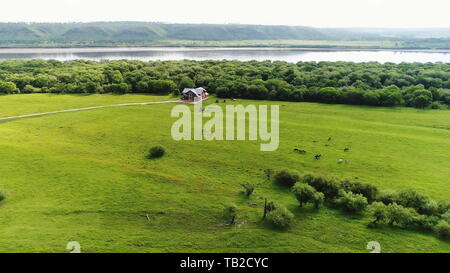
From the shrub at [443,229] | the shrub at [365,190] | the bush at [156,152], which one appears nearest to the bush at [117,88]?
the bush at [156,152]

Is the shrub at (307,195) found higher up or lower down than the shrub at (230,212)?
higher up

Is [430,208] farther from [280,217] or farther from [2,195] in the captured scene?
[2,195]

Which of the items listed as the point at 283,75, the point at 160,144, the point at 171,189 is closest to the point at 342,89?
the point at 283,75

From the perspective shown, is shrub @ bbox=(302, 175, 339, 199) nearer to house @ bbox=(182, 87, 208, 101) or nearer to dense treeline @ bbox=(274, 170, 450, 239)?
dense treeline @ bbox=(274, 170, 450, 239)

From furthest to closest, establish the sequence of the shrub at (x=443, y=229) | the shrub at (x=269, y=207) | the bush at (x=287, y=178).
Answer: the bush at (x=287, y=178), the shrub at (x=269, y=207), the shrub at (x=443, y=229)

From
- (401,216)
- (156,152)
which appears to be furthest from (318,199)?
(156,152)

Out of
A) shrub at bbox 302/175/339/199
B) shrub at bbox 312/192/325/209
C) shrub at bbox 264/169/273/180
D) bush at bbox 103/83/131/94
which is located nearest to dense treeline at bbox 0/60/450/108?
bush at bbox 103/83/131/94

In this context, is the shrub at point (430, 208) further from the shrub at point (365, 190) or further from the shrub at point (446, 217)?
the shrub at point (365, 190)
